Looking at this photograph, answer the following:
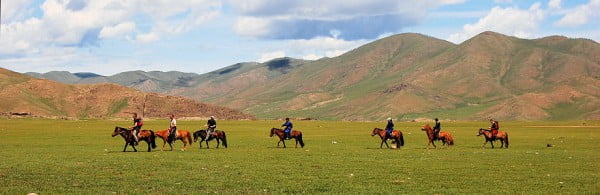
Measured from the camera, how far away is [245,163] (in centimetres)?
3111

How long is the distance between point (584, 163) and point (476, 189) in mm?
13099

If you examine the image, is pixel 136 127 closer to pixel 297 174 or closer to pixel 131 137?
pixel 131 137

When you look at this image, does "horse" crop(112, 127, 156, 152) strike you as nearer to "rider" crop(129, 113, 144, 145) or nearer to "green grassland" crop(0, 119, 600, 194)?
"rider" crop(129, 113, 144, 145)

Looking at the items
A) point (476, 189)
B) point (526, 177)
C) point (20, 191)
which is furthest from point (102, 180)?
point (526, 177)

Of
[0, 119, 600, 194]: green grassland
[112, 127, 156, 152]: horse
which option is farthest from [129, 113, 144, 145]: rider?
[0, 119, 600, 194]: green grassland

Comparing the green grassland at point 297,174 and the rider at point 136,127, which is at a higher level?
the rider at point 136,127

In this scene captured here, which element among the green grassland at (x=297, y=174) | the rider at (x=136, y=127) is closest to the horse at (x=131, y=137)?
the rider at (x=136, y=127)

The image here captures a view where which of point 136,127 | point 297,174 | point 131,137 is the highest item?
point 136,127

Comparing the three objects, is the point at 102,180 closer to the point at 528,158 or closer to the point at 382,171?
the point at 382,171

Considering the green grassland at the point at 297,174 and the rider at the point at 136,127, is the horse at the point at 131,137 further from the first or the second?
the green grassland at the point at 297,174

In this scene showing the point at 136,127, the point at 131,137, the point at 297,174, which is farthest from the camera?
the point at 131,137

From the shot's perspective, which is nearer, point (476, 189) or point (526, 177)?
point (476, 189)

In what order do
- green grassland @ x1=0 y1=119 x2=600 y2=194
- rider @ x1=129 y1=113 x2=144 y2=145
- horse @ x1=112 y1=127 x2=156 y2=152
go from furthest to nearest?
horse @ x1=112 y1=127 x2=156 y2=152, rider @ x1=129 y1=113 x2=144 y2=145, green grassland @ x1=0 y1=119 x2=600 y2=194

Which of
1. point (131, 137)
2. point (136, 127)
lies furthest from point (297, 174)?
point (131, 137)
